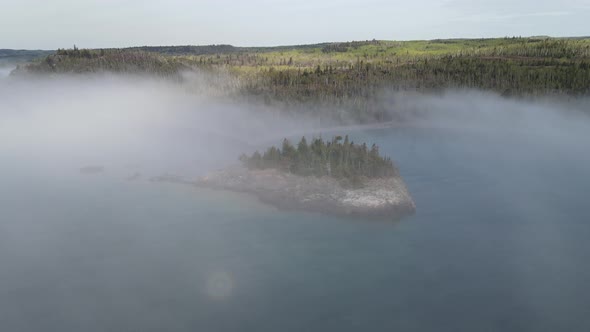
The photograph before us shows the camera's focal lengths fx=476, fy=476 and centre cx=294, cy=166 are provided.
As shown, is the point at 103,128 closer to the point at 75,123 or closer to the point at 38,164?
the point at 75,123

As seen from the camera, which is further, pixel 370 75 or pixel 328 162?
pixel 370 75

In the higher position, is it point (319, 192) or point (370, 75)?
point (370, 75)

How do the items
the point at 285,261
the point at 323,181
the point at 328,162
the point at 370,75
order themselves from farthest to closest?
1. the point at 370,75
2. the point at 328,162
3. the point at 323,181
4. the point at 285,261

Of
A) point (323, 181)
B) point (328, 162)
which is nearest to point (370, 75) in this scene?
point (328, 162)

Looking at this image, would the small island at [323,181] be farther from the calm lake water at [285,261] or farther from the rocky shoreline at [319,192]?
the calm lake water at [285,261]

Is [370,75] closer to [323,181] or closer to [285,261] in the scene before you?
[323,181]

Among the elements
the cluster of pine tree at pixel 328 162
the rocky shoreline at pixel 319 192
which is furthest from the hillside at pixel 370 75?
the rocky shoreline at pixel 319 192

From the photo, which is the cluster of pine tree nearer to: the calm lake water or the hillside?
the calm lake water
